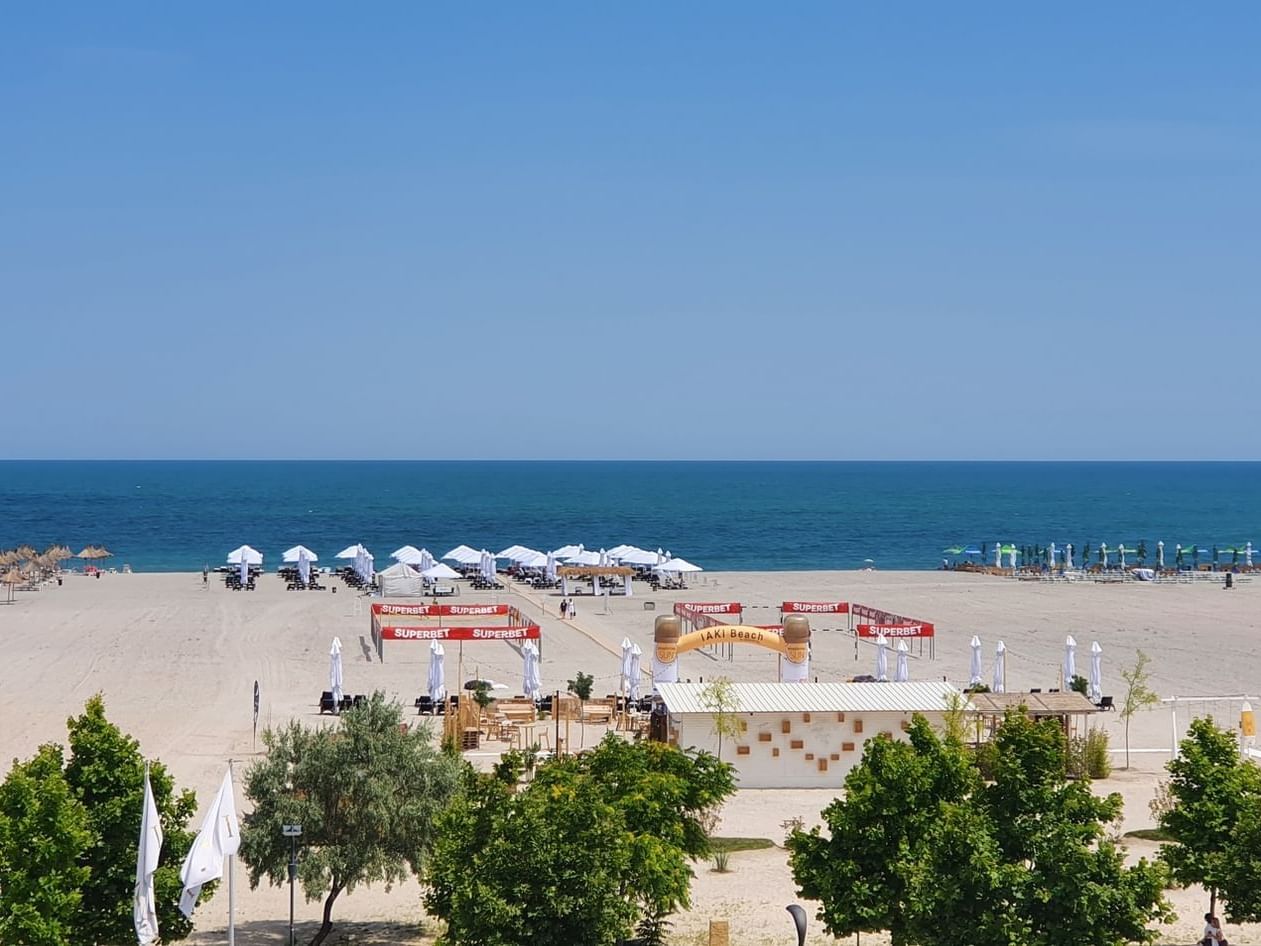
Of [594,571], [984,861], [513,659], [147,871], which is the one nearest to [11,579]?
[594,571]

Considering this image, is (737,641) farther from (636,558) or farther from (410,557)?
(636,558)

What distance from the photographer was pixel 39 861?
44.0 feet

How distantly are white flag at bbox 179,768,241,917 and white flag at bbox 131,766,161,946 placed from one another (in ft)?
1.05

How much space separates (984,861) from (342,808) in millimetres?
7242

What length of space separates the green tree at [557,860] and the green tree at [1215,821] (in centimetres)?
542

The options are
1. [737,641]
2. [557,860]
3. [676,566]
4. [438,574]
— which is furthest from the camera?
[676,566]

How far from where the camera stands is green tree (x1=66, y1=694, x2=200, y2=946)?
Result: 1429cm

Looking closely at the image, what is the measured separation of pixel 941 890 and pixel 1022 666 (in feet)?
80.5

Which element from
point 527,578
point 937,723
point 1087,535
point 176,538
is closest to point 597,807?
point 937,723

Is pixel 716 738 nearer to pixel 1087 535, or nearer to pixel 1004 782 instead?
pixel 1004 782

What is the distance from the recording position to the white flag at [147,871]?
13.3m

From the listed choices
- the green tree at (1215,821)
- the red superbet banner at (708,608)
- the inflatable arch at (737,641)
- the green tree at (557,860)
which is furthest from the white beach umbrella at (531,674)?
the green tree at (1215,821)

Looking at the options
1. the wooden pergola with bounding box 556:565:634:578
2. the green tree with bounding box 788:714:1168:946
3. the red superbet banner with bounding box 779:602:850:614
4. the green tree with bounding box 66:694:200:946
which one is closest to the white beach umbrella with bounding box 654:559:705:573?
the wooden pergola with bounding box 556:565:634:578

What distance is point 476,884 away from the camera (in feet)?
43.9
